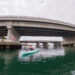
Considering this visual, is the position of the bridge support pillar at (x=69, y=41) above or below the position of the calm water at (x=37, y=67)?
above

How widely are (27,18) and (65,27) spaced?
79.4 feet

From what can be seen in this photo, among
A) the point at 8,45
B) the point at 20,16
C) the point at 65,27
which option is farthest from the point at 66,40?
the point at 8,45

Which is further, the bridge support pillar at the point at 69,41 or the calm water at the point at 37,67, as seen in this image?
the bridge support pillar at the point at 69,41

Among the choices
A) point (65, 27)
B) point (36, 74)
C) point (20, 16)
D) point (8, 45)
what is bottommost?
point (36, 74)

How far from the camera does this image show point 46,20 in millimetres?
53875

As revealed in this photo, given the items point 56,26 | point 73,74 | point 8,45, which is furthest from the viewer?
point 56,26

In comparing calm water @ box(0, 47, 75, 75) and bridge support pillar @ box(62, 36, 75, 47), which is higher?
bridge support pillar @ box(62, 36, 75, 47)

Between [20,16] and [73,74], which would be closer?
[73,74]

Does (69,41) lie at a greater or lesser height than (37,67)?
greater

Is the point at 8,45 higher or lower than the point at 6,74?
higher

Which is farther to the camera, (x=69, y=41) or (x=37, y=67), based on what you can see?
(x=69, y=41)

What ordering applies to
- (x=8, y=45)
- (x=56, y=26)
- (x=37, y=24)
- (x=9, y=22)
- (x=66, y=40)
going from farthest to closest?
(x=66, y=40), (x=56, y=26), (x=37, y=24), (x=9, y=22), (x=8, y=45)

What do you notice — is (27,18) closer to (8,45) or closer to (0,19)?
Result: (0,19)

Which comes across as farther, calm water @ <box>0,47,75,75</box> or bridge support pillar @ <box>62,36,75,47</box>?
bridge support pillar @ <box>62,36,75,47</box>
